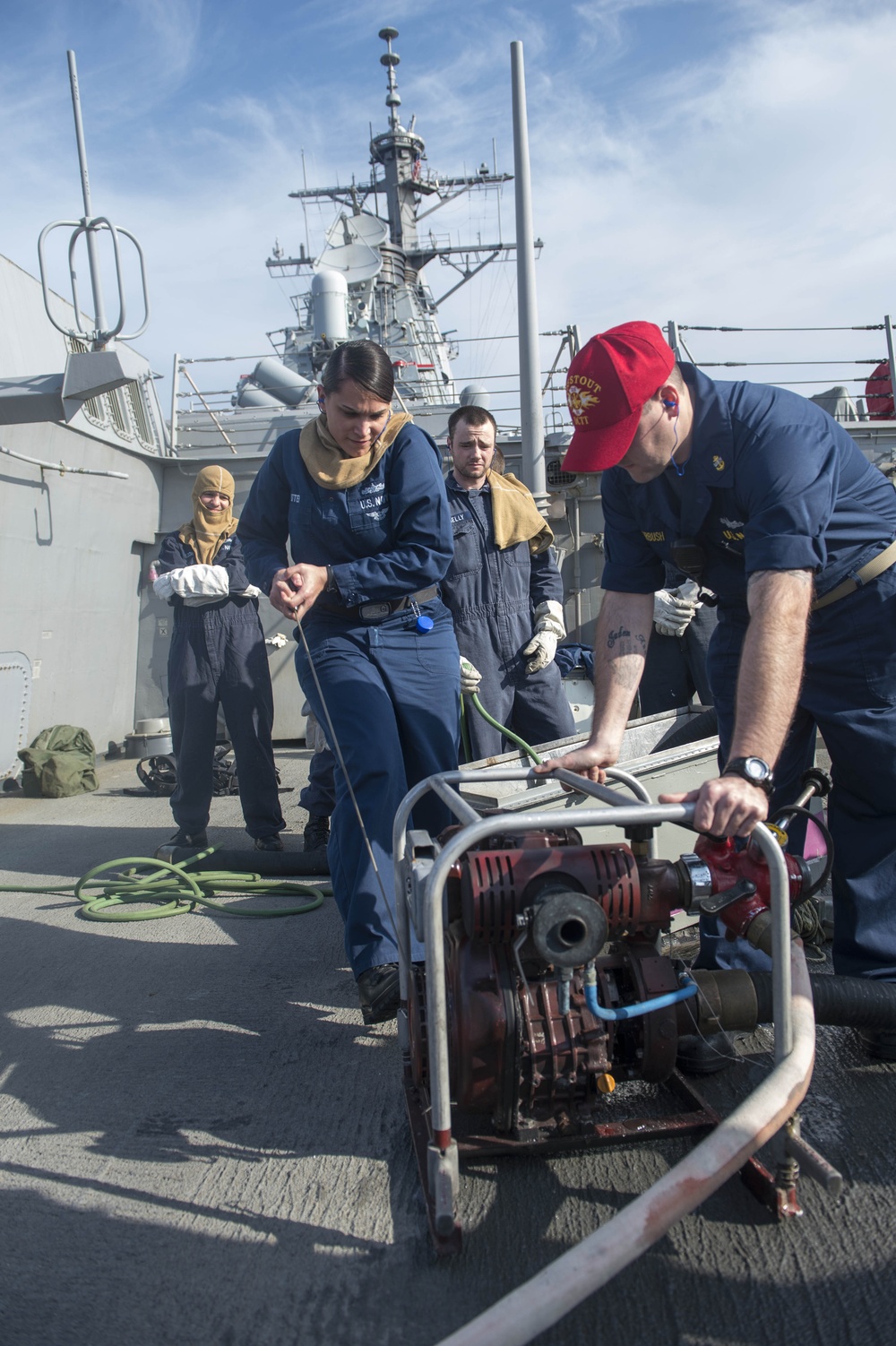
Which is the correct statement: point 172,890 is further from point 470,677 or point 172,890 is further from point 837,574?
point 837,574

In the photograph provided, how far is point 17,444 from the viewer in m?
7.53

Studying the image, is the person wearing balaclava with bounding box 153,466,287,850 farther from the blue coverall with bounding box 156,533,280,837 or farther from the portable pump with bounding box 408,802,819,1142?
the portable pump with bounding box 408,802,819,1142

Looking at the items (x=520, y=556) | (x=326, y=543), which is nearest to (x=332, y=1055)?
(x=326, y=543)

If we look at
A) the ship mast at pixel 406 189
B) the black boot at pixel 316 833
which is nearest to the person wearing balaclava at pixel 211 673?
the black boot at pixel 316 833

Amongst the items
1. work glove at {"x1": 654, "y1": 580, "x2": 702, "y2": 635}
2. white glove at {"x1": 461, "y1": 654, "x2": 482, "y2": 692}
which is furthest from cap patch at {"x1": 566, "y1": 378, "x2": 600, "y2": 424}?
work glove at {"x1": 654, "y1": 580, "x2": 702, "y2": 635}

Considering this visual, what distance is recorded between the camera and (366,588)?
9.64 feet

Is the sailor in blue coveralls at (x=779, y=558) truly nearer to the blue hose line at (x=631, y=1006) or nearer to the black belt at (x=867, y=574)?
the black belt at (x=867, y=574)

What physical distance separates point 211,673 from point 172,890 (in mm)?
1477

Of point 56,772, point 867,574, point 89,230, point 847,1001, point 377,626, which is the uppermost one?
point 89,230

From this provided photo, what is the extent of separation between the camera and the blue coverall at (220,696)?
491 centimetres

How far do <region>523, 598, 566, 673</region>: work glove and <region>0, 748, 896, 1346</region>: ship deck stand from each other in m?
1.82

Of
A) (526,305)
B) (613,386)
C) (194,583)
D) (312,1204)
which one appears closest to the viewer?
(312,1204)

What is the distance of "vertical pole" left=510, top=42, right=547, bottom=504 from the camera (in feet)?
29.5

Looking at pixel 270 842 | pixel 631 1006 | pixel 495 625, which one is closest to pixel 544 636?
pixel 495 625
